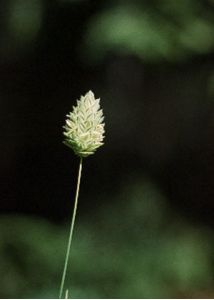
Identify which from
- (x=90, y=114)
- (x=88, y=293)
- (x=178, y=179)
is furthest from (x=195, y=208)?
(x=90, y=114)

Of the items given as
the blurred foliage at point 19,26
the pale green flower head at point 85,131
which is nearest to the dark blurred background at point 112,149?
the blurred foliage at point 19,26

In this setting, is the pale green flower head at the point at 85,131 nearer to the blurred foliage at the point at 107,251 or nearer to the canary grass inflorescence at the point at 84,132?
the canary grass inflorescence at the point at 84,132

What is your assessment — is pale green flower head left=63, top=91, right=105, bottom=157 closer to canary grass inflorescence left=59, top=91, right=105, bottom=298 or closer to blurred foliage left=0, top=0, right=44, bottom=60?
canary grass inflorescence left=59, top=91, right=105, bottom=298

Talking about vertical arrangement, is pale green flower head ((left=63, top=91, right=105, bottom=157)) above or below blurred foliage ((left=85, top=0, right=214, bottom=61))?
below

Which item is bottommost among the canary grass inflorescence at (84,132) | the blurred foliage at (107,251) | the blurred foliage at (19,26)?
the blurred foliage at (107,251)

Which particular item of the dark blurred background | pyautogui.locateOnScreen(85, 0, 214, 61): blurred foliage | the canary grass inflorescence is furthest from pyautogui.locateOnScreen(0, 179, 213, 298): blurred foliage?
the canary grass inflorescence

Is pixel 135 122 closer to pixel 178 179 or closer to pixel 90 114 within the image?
pixel 178 179

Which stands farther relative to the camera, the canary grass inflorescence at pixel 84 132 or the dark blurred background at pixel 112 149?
the dark blurred background at pixel 112 149
